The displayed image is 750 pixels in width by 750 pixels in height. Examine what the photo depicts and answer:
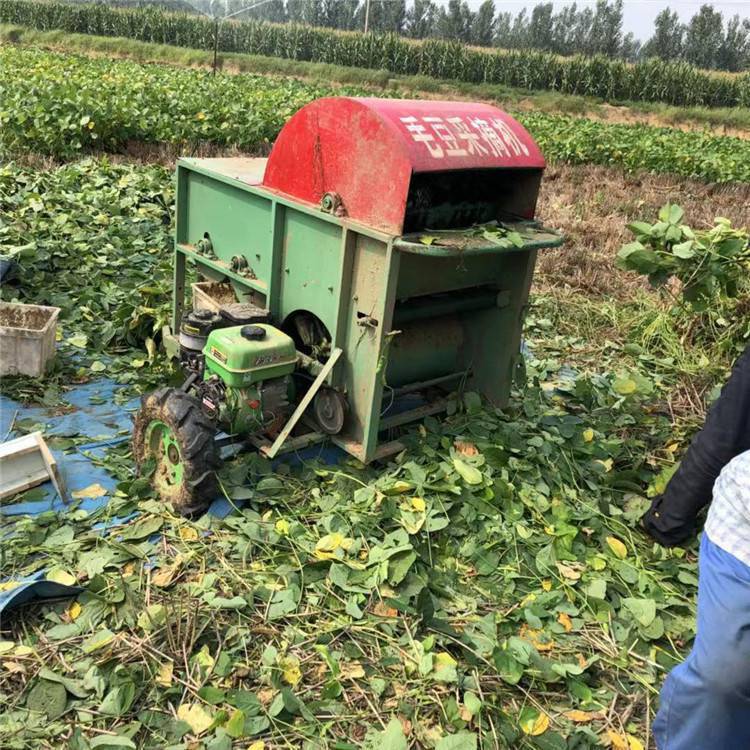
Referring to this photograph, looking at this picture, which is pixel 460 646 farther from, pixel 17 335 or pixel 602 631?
pixel 17 335

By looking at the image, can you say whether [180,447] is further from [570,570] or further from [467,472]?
[570,570]

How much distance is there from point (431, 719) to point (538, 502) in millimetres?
1324

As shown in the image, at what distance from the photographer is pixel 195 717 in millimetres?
2648

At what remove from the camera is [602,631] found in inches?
124

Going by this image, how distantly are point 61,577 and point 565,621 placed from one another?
209 centimetres

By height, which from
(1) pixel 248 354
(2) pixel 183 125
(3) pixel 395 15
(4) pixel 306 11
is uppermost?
(3) pixel 395 15

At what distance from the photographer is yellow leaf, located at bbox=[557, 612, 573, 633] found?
10.3 ft

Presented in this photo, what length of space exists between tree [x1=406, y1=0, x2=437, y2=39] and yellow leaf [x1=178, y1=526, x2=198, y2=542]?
207ft

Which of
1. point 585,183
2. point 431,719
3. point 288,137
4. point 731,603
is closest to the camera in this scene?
point 731,603

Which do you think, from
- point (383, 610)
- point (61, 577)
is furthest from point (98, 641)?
point (383, 610)

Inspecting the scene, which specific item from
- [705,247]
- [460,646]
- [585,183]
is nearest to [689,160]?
[585,183]

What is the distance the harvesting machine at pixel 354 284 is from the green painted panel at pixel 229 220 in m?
0.01

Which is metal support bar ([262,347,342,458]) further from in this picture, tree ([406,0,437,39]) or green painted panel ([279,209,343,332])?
tree ([406,0,437,39])

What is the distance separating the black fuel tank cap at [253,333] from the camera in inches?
151
